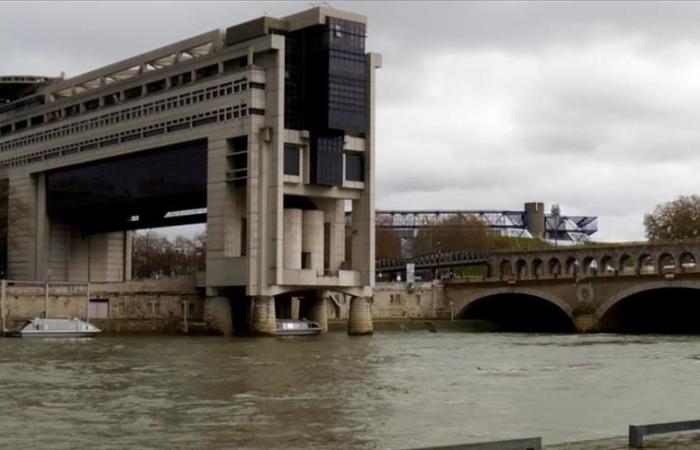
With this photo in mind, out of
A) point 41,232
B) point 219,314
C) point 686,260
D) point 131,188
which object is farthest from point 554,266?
point 41,232

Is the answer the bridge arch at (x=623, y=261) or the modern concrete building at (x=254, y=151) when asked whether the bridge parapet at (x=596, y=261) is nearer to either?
the bridge arch at (x=623, y=261)

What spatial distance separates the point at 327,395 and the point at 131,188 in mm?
81205

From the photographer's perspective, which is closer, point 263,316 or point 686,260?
point 263,316

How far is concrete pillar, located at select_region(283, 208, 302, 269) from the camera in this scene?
109125 mm

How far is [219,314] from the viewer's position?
110062 millimetres

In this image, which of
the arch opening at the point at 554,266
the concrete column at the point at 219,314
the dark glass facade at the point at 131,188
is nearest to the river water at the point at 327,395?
the concrete column at the point at 219,314

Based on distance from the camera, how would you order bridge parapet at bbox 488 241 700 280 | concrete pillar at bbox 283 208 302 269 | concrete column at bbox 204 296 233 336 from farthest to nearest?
bridge parapet at bbox 488 241 700 280 < concrete column at bbox 204 296 233 336 < concrete pillar at bbox 283 208 302 269

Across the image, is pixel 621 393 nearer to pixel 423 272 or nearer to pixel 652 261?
pixel 652 261

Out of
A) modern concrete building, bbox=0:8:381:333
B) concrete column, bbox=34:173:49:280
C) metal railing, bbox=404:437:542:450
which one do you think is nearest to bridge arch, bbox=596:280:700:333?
modern concrete building, bbox=0:8:381:333

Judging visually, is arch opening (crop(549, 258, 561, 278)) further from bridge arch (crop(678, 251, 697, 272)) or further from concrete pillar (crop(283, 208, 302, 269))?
concrete pillar (crop(283, 208, 302, 269))

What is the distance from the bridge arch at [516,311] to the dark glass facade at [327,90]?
36.7 meters

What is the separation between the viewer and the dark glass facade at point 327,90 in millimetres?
108000

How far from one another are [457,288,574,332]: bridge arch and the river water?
62778 mm

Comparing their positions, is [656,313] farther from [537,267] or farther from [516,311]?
[516,311]
